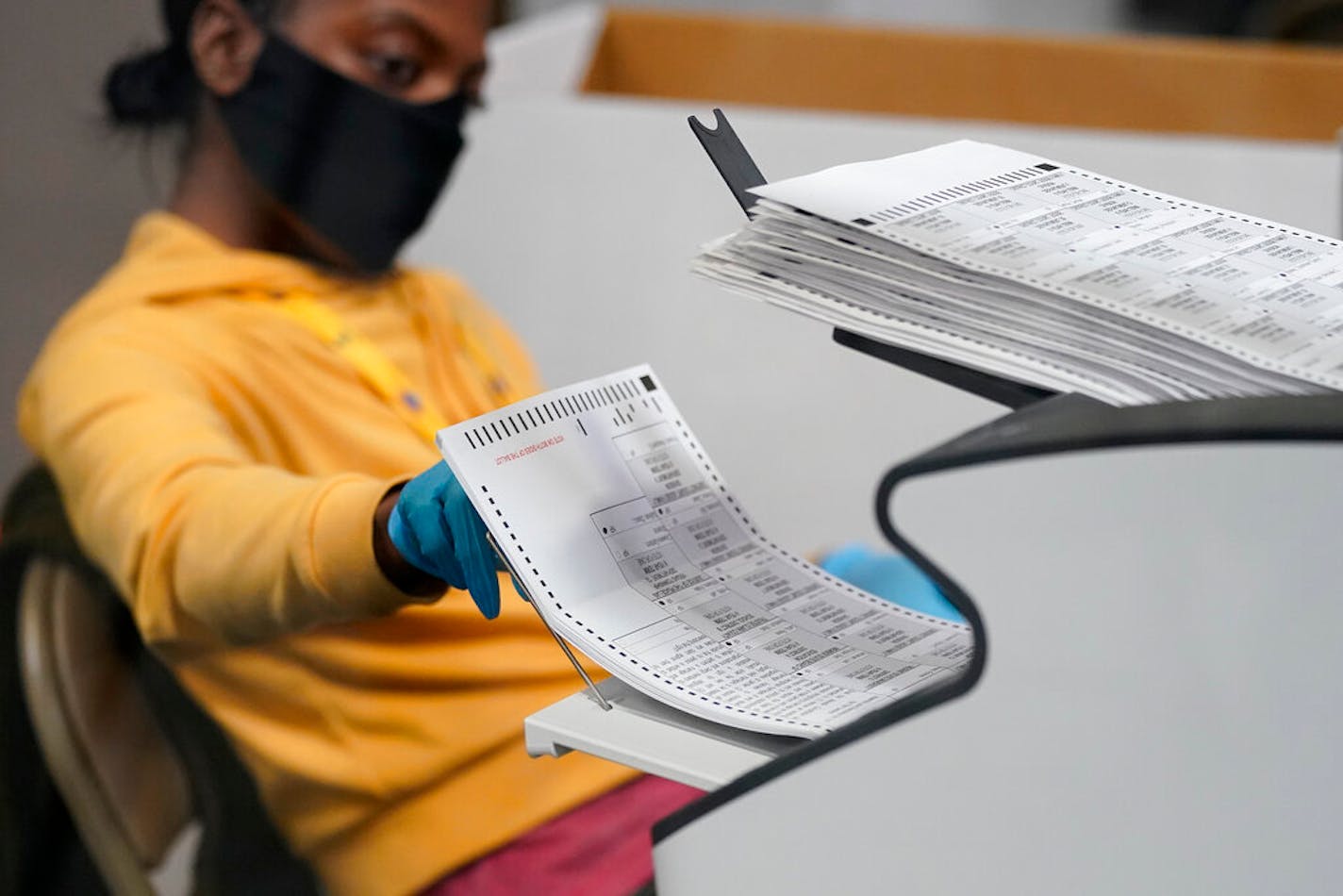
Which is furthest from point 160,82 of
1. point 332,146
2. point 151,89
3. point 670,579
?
point 670,579

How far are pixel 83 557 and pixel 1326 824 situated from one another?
74 centimetres

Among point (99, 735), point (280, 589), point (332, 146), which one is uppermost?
point (332, 146)

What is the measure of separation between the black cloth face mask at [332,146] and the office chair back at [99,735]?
0.98 feet

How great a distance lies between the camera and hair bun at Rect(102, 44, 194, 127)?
0.97 meters

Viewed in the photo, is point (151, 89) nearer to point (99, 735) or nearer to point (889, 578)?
point (99, 735)

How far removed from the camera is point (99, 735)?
0.96 meters

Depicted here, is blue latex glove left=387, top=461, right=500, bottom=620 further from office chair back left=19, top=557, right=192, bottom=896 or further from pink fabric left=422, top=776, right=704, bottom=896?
office chair back left=19, top=557, right=192, bottom=896

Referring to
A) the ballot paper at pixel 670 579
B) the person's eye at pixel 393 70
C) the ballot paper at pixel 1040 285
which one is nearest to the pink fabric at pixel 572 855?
the ballot paper at pixel 670 579

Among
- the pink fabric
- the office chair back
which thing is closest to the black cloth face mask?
the office chair back

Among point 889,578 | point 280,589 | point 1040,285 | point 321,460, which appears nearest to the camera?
point 1040,285

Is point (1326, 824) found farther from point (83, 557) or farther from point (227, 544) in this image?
point (83, 557)

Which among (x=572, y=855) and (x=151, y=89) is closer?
(x=572, y=855)

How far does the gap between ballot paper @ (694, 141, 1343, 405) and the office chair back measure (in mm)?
546

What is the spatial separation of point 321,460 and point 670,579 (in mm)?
318
